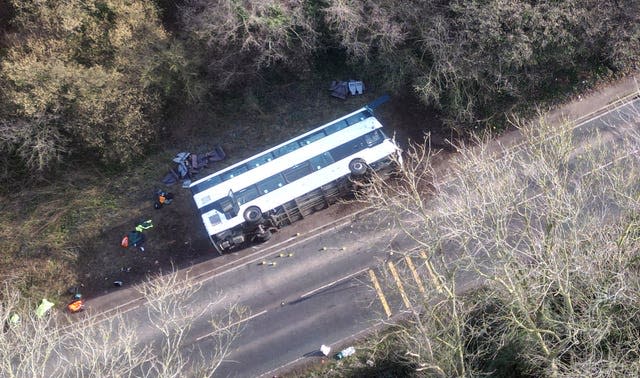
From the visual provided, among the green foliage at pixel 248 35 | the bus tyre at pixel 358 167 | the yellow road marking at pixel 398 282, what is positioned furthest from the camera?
the green foliage at pixel 248 35

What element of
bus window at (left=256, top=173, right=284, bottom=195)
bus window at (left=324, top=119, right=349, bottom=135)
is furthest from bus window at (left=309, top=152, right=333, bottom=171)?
bus window at (left=256, top=173, right=284, bottom=195)

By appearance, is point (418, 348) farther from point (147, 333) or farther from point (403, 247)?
point (147, 333)

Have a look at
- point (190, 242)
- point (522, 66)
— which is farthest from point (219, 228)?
point (522, 66)

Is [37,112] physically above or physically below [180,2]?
below

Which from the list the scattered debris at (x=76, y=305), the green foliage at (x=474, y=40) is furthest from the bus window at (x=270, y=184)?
the scattered debris at (x=76, y=305)

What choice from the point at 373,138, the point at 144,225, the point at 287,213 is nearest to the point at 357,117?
the point at 373,138

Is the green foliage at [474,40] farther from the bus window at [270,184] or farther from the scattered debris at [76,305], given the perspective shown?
the scattered debris at [76,305]
